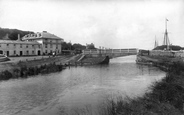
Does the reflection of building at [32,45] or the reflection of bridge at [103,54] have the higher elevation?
the reflection of building at [32,45]

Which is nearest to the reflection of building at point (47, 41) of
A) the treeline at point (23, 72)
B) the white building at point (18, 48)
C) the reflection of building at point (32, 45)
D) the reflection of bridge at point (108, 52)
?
the reflection of building at point (32, 45)

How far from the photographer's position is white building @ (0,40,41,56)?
78.4m

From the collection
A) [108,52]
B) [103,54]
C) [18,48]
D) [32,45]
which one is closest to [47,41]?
[32,45]

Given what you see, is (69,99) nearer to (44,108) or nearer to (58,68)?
(44,108)

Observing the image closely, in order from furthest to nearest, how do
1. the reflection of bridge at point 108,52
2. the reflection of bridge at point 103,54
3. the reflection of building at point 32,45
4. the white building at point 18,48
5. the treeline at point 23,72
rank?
the reflection of bridge at point 108,52
the reflection of bridge at point 103,54
the reflection of building at point 32,45
the white building at point 18,48
the treeline at point 23,72

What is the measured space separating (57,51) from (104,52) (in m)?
27.9

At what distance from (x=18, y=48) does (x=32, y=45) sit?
8192mm

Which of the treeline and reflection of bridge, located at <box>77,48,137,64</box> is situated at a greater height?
reflection of bridge, located at <box>77,48,137,64</box>

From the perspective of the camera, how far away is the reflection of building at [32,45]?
262 ft

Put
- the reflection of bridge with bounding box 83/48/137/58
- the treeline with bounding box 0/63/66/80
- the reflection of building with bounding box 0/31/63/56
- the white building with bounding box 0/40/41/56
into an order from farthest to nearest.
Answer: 1. the reflection of bridge with bounding box 83/48/137/58
2. the reflection of building with bounding box 0/31/63/56
3. the white building with bounding box 0/40/41/56
4. the treeline with bounding box 0/63/66/80

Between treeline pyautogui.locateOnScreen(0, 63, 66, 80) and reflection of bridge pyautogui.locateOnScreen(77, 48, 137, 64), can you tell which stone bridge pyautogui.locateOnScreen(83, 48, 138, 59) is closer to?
reflection of bridge pyautogui.locateOnScreen(77, 48, 137, 64)

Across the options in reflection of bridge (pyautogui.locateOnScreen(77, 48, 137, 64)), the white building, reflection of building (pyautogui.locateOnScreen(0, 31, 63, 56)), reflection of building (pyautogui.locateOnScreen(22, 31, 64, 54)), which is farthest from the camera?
reflection of building (pyautogui.locateOnScreen(22, 31, 64, 54))

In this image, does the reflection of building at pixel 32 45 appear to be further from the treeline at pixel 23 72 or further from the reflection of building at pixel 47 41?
the treeline at pixel 23 72

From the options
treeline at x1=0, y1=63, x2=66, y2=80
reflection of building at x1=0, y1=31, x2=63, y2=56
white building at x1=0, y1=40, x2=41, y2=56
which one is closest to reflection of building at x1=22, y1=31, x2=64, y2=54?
reflection of building at x1=0, y1=31, x2=63, y2=56
